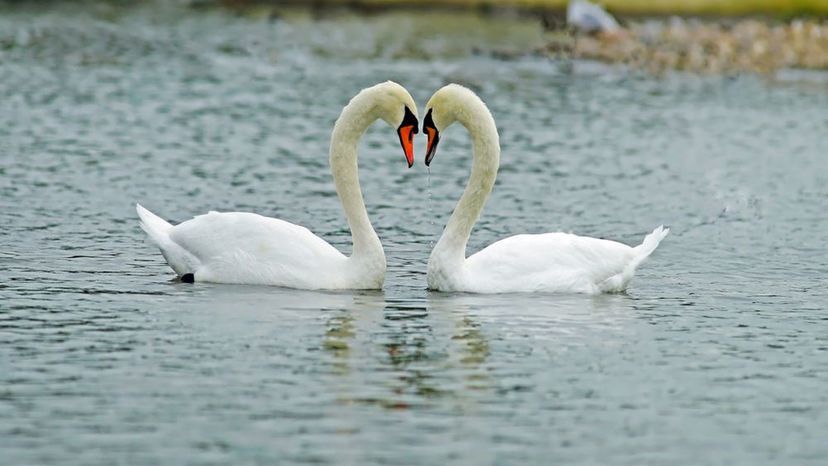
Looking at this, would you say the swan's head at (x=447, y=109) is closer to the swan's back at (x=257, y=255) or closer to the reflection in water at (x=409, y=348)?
the swan's back at (x=257, y=255)

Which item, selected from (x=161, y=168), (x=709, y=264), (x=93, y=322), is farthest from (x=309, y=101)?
(x=93, y=322)

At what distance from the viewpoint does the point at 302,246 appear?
15.6 meters

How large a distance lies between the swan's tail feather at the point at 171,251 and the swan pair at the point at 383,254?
1 centimetres

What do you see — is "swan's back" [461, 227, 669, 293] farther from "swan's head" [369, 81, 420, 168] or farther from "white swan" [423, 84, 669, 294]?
"swan's head" [369, 81, 420, 168]

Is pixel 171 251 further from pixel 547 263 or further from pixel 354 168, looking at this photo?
pixel 547 263

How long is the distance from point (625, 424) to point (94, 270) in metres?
6.93

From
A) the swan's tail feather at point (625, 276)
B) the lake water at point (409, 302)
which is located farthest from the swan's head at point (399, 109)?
the swan's tail feather at point (625, 276)

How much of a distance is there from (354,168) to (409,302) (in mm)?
1527

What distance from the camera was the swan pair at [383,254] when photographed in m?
15.6

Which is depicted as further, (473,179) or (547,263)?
(473,179)

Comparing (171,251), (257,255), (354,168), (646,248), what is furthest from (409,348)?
(646,248)

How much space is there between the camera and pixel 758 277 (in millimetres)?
17297

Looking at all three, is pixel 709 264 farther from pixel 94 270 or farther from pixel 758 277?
pixel 94 270

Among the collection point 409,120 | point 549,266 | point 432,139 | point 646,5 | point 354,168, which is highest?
point 646,5
